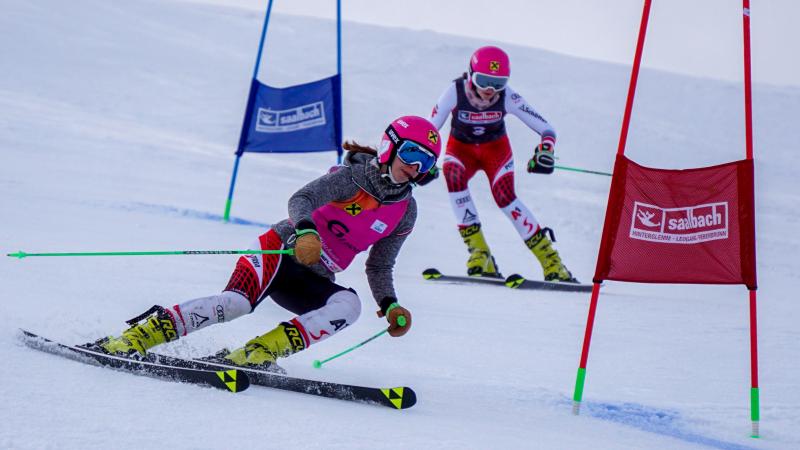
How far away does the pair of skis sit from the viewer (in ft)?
11.5

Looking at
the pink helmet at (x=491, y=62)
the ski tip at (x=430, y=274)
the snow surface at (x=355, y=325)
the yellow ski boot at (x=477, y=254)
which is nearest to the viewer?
the snow surface at (x=355, y=325)

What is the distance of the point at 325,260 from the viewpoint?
168 inches

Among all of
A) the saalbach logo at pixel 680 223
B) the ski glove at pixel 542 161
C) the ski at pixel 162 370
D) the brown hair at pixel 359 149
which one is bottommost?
the ski at pixel 162 370

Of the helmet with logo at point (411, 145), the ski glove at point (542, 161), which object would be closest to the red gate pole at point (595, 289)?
the helmet with logo at point (411, 145)

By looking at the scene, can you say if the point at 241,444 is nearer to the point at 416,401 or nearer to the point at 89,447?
the point at 89,447

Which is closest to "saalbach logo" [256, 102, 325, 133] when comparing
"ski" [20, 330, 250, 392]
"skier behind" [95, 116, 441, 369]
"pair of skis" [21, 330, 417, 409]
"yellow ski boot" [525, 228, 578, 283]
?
"yellow ski boot" [525, 228, 578, 283]

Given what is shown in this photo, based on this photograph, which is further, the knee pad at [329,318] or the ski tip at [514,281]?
the ski tip at [514,281]

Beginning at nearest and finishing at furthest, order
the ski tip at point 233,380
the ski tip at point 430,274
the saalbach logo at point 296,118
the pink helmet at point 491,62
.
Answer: the ski tip at point 233,380
the pink helmet at point 491,62
the ski tip at point 430,274
the saalbach logo at point 296,118

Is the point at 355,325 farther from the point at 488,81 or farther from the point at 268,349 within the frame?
the point at 488,81

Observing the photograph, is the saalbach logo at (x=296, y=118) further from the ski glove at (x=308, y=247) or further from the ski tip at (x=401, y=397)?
the ski tip at (x=401, y=397)

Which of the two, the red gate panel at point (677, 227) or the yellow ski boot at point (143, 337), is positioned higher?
the red gate panel at point (677, 227)

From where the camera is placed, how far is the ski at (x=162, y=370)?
11.4 ft

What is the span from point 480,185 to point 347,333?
14.4m

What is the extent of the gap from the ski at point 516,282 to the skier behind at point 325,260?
3552mm
